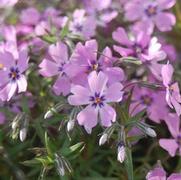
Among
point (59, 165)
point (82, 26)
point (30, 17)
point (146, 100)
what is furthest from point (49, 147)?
point (30, 17)

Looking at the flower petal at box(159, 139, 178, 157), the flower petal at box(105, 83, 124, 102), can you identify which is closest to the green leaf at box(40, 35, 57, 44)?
the flower petal at box(105, 83, 124, 102)

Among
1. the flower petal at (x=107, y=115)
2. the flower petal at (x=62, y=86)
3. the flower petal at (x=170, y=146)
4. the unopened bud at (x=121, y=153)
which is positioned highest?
the flower petal at (x=62, y=86)

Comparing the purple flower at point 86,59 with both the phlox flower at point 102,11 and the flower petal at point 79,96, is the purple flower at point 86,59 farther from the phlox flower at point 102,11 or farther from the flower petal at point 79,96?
the phlox flower at point 102,11

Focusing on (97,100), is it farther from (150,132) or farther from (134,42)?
(134,42)

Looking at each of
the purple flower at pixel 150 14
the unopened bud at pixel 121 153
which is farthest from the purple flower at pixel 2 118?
the purple flower at pixel 150 14

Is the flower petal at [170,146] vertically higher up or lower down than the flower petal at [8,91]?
lower down

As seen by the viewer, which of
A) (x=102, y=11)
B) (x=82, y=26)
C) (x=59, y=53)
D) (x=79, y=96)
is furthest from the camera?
(x=102, y=11)

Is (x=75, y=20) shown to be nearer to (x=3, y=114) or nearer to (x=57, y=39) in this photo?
(x=57, y=39)

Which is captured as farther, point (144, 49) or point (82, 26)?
point (82, 26)
